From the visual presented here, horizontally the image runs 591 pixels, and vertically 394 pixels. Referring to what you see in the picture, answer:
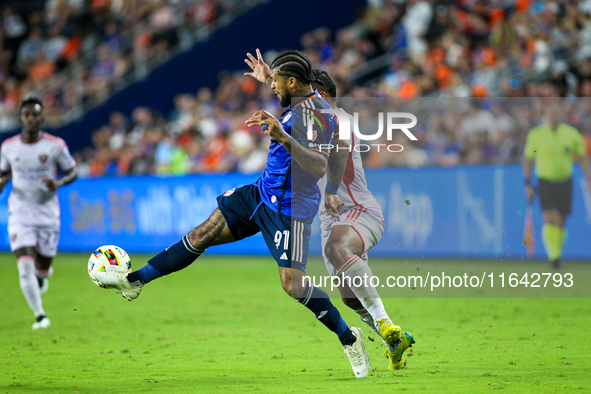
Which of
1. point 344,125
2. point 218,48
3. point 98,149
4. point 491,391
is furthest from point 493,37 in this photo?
point 491,391

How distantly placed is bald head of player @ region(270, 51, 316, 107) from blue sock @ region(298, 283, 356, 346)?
57.5 inches

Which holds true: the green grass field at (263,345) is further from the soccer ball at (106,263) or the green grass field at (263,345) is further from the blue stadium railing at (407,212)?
the blue stadium railing at (407,212)

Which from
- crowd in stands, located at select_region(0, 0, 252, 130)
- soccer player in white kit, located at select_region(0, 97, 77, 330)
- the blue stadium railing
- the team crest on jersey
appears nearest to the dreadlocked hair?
the team crest on jersey

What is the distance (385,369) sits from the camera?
6555 millimetres

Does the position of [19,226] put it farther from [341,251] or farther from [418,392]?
[418,392]

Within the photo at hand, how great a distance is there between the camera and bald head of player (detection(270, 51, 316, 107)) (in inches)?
241

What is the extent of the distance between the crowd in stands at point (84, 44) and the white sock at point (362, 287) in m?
16.5

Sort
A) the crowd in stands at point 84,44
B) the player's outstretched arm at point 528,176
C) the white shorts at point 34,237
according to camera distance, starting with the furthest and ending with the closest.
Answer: the crowd in stands at point 84,44 → the player's outstretched arm at point 528,176 → the white shorts at point 34,237

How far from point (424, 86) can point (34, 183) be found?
29.8ft

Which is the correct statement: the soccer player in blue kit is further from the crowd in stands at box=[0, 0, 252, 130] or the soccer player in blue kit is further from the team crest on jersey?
the crowd in stands at box=[0, 0, 252, 130]

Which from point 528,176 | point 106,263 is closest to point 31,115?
point 106,263

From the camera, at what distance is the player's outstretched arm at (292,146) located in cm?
566

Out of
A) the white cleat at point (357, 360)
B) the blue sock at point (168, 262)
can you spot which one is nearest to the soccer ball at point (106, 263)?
the blue sock at point (168, 262)

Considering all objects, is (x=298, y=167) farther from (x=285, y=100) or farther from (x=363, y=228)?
(x=363, y=228)
